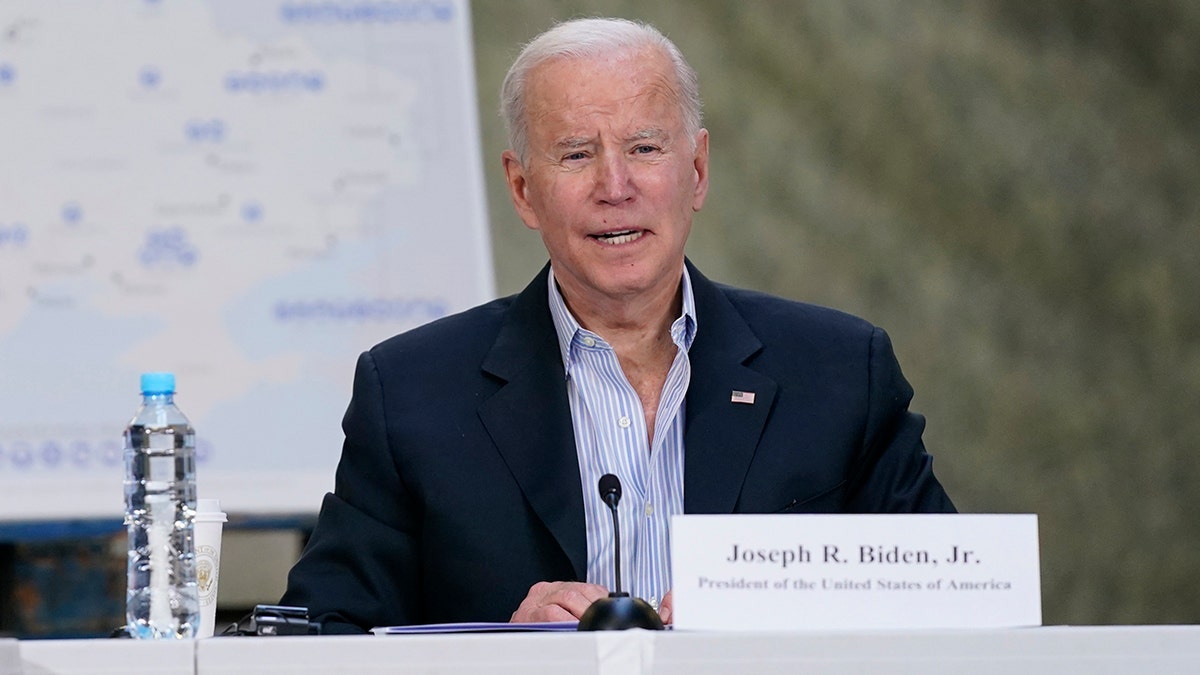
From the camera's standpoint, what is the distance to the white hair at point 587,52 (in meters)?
2.07

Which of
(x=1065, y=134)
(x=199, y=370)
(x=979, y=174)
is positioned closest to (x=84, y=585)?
(x=199, y=370)

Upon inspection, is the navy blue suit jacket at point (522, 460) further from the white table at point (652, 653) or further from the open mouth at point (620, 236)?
the white table at point (652, 653)

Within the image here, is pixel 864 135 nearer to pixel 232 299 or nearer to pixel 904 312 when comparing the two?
pixel 904 312

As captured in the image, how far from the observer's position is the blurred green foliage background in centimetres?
407

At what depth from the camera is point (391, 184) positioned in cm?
349

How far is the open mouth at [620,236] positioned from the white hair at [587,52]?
0.18 metres

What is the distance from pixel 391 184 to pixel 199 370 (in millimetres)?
634

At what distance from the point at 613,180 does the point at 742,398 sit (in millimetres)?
359

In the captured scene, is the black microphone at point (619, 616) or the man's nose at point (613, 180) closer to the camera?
the black microphone at point (619, 616)

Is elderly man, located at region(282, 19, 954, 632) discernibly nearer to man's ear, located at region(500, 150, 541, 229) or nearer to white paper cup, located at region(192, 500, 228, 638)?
man's ear, located at region(500, 150, 541, 229)

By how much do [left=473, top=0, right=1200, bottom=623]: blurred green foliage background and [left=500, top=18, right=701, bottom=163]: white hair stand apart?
76.8 inches

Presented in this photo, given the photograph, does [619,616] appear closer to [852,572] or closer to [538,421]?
[852,572]

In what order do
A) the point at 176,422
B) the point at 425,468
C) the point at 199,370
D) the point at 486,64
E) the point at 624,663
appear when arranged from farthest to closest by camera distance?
the point at 486,64, the point at 199,370, the point at 425,468, the point at 176,422, the point at 624,663

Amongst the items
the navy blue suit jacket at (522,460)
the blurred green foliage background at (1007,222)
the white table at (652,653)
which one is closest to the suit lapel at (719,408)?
the navy blue suit jacket at (522,460)
